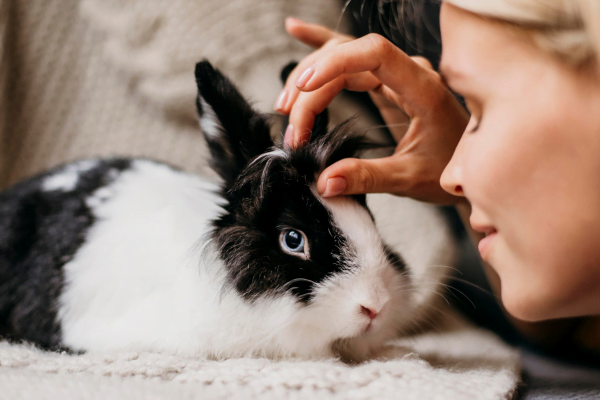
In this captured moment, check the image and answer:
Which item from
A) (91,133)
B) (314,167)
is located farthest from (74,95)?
(314,167)

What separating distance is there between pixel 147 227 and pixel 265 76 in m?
0.86

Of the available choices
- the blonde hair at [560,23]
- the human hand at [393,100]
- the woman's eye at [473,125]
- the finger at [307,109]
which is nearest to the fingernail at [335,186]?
the human hand at [393,100]

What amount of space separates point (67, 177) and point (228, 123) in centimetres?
64

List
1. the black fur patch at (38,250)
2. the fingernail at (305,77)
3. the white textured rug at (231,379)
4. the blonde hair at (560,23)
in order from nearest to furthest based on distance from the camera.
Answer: the blonde hair at (560,23), the white textured rug at (231,379), the fingernail at (305,77), the black fur patch at (38,250)

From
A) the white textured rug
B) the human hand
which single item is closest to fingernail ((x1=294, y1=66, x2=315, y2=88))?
the human hand

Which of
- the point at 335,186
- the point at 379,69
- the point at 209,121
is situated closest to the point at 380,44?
the point at 379,69

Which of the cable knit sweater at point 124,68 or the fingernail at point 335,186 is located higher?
the cable knit sweater at point 124,68

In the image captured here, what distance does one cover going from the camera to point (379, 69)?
0.83 metres

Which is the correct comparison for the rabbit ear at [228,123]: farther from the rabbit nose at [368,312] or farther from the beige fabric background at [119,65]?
the beige fabric background at [119,65]

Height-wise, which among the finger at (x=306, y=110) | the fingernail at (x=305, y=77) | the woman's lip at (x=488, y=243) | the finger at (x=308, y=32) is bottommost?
the woman's lip at (x=488, y=243)

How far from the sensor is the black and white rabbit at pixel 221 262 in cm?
81

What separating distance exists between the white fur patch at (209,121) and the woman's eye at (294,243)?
0.26 metres

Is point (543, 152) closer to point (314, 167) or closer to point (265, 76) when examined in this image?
point (314, 167)

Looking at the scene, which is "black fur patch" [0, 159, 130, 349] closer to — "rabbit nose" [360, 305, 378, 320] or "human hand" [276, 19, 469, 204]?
"human hand" [276, 19, 469, 204]
